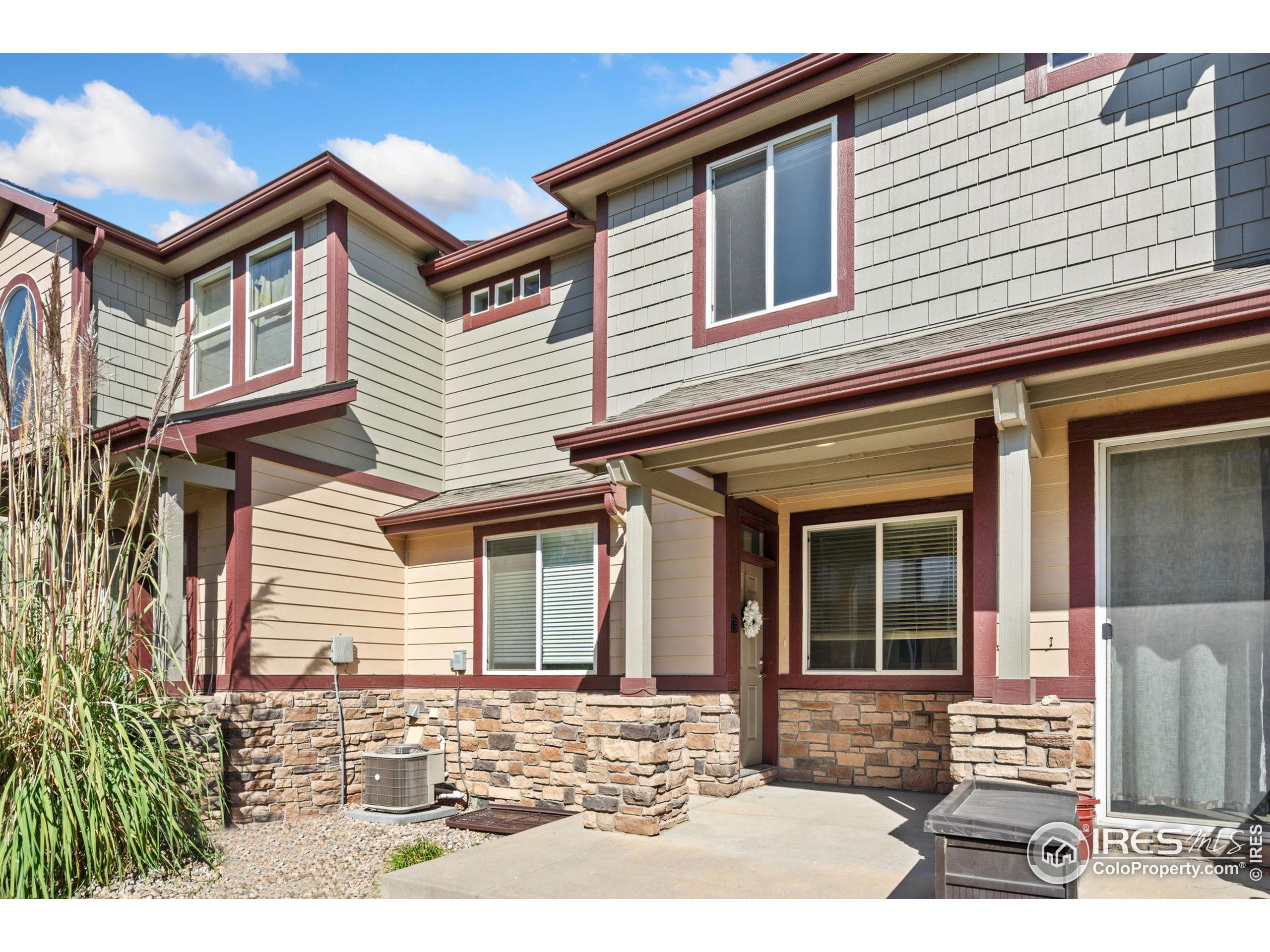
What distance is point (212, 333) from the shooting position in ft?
31.9

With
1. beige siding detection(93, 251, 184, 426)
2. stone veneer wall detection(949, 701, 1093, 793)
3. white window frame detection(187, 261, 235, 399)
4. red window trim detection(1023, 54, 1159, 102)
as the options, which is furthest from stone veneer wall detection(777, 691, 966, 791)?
beige siding detection(93, 251, 184, 426)

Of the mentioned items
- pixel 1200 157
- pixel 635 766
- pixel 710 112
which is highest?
pixel 710 112

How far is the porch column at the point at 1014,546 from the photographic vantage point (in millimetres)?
4707

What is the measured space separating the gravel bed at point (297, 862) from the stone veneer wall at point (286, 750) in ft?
0.60

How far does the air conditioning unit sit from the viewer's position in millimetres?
7723

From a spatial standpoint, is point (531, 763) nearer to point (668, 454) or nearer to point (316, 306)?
point (668, 454)

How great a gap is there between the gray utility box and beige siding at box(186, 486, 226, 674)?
6.26m

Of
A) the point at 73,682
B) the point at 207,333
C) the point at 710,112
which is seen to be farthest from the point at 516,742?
the point at 710,112

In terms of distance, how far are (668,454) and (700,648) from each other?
186 centimetres

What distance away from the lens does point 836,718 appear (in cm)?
746

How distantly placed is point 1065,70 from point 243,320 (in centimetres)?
802

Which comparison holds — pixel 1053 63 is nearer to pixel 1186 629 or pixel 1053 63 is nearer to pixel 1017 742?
pixel 1186 629
